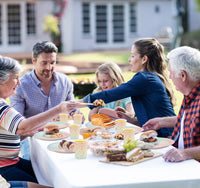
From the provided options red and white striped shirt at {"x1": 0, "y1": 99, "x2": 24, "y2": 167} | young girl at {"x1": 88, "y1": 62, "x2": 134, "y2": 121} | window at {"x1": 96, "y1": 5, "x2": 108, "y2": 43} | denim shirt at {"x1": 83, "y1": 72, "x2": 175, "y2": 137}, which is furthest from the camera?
window at {"x1": 96, "y1": 5, "x2": 108, "y2": 43}

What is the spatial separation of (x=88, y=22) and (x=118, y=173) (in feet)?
66.8

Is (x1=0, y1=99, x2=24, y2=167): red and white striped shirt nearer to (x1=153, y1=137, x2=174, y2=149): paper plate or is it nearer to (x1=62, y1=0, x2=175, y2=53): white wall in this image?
(x1=153, y1=137, x2=174, y2=149): paper plate

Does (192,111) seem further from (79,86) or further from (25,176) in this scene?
(79,86)

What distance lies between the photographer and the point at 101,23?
22469mm

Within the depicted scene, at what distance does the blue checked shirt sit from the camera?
169 inches

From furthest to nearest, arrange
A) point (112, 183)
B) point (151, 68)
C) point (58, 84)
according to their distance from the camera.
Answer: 1. point (58, 84)
2. point (151, 68)
3. point (112, 183)

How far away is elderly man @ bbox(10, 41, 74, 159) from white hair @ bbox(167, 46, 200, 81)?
5.89 feet

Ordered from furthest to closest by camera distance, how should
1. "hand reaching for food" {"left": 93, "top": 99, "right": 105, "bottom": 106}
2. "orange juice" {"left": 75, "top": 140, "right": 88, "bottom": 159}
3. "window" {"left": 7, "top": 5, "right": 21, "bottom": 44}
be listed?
1. "window" {"left": 7, "top": 5, "right": 21, "bottom": 44}
2. "hand reaching for food" {"left": 93, "top": 99, "right": 105, "bottom": 106}
3. "orange juice" {"left": 75, "top": 140, "right": 88, "bottom": 159}

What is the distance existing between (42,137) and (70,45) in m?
18.0

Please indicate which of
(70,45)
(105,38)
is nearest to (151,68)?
(70,45)

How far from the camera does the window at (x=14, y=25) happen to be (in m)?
21.1

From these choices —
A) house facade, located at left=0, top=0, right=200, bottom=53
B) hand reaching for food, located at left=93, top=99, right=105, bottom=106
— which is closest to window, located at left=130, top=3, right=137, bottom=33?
house facade, located at left=0, top=0, right=200, bottom=53

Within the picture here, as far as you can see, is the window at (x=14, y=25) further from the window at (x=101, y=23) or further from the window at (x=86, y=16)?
the window at (x=101, y=23)

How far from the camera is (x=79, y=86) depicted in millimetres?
9312
